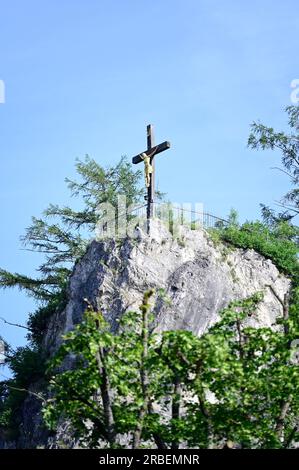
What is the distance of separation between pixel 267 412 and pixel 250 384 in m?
1.55

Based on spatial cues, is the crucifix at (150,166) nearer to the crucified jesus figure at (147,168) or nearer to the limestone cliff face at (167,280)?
the crucified jesus figure at (147,168)

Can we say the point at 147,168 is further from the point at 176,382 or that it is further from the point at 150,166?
the point at 176,382

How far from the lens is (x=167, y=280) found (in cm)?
2141

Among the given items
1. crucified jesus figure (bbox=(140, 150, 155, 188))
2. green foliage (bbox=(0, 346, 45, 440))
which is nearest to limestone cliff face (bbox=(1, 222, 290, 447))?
green foliage (bbox=(0, 346, 45, 440))

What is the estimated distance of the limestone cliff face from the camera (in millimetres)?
20812

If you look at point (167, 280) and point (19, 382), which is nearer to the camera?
point (167, 280)

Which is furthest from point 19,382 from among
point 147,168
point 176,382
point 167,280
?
point 176,382

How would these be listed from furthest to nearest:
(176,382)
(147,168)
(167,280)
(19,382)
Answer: (19,382) → (147,168) → (167,280) → (176,382)

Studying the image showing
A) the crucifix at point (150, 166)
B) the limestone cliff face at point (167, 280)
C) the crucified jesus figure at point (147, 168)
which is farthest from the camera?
the crucified jesus figure at point (147, 168)

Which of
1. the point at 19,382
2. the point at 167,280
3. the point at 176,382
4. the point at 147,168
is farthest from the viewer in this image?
the point at 19,382

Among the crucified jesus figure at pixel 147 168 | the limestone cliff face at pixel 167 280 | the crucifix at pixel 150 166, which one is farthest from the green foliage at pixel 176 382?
the crucified jesus figure at pixel 147 168

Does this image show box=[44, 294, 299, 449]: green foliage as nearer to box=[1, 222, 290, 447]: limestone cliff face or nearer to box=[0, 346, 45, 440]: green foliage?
box=[1, 222, 290, 447]: limestone cliff face

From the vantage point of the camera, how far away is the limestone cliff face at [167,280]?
20.8 meters
